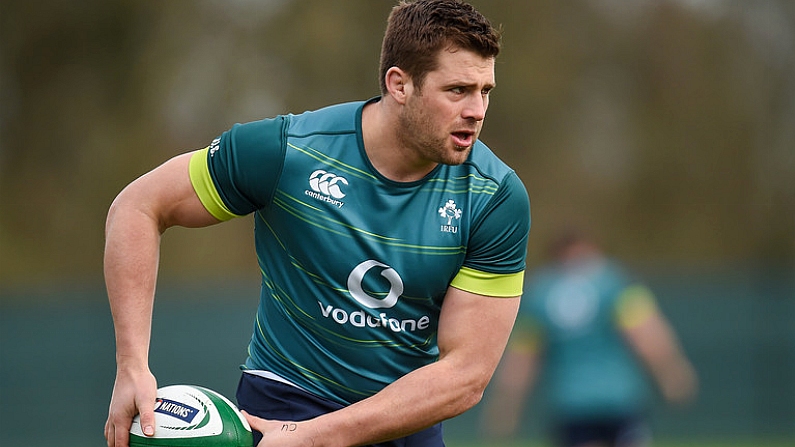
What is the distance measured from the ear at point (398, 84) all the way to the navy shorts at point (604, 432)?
5600mm

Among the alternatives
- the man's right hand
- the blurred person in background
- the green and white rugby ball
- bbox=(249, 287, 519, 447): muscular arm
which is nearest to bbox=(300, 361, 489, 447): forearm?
bbox=(249, 287, 519, 447): muscular arm

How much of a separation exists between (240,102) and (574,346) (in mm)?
13325

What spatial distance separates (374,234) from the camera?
4.28 m

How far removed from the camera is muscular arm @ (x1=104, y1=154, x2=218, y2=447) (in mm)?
4016

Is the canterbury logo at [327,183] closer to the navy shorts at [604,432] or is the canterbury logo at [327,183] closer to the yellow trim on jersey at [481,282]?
the yellow trim on jersey at [481,282]

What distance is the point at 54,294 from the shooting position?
14.3 m

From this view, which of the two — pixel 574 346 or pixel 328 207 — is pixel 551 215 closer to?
pixel 574 346

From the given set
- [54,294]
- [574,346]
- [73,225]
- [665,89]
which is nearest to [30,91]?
[73,225]

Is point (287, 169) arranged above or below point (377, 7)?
below

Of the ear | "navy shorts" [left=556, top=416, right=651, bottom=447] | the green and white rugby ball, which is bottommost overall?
the green and white rugby ball

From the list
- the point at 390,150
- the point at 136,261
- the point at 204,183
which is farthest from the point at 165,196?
the point at 390,150

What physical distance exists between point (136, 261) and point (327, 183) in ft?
2.32

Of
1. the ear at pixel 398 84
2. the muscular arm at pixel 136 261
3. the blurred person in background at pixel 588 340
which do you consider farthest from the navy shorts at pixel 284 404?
the blurred person in background at pixel 588 340

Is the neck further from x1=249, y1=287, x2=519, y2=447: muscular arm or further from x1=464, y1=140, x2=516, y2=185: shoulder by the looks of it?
x1=249, y1=287, x2=519, y2=447: muscular arm
